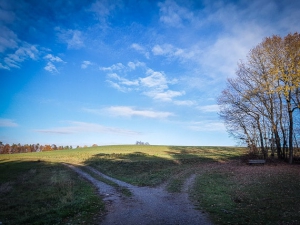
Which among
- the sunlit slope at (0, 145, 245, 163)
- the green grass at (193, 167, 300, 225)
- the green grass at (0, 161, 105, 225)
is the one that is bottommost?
the green grass at (0, 161, 105, 225)

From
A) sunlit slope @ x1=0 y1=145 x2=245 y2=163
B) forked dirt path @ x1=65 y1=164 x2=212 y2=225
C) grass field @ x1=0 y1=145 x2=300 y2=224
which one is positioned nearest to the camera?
forked dirt path @ x1=65 y1=164 x2=212 y2=225

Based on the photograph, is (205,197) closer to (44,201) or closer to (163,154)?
(44,201)

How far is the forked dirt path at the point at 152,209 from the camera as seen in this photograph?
32.7 feet

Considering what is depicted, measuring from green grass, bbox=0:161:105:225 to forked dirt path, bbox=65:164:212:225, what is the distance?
1.01m

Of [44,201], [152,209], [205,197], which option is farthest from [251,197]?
[44,201]

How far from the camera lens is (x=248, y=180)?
19.0 m

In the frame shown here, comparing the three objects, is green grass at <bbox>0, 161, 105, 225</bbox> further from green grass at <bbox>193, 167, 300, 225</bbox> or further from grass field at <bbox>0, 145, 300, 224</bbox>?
green grass at <bbox>193, 167, 300, 225</bbox>

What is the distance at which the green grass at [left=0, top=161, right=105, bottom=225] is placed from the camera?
35.6ft

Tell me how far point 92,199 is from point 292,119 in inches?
1104

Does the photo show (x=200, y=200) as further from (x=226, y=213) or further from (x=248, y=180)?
(x=248, y=180)

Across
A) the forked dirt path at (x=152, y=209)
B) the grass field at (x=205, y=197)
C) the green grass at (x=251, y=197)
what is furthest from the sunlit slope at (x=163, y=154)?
the forked dirt path at (x=152, y=209)

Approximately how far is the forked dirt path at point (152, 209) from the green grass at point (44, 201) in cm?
101

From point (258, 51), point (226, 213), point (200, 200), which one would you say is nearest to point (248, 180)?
point (200, 200)

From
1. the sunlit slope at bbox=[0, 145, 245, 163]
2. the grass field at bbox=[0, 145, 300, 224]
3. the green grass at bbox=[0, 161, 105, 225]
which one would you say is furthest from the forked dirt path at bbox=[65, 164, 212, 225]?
the sunlit slope at bbox=[0, 145, 245, 163]
